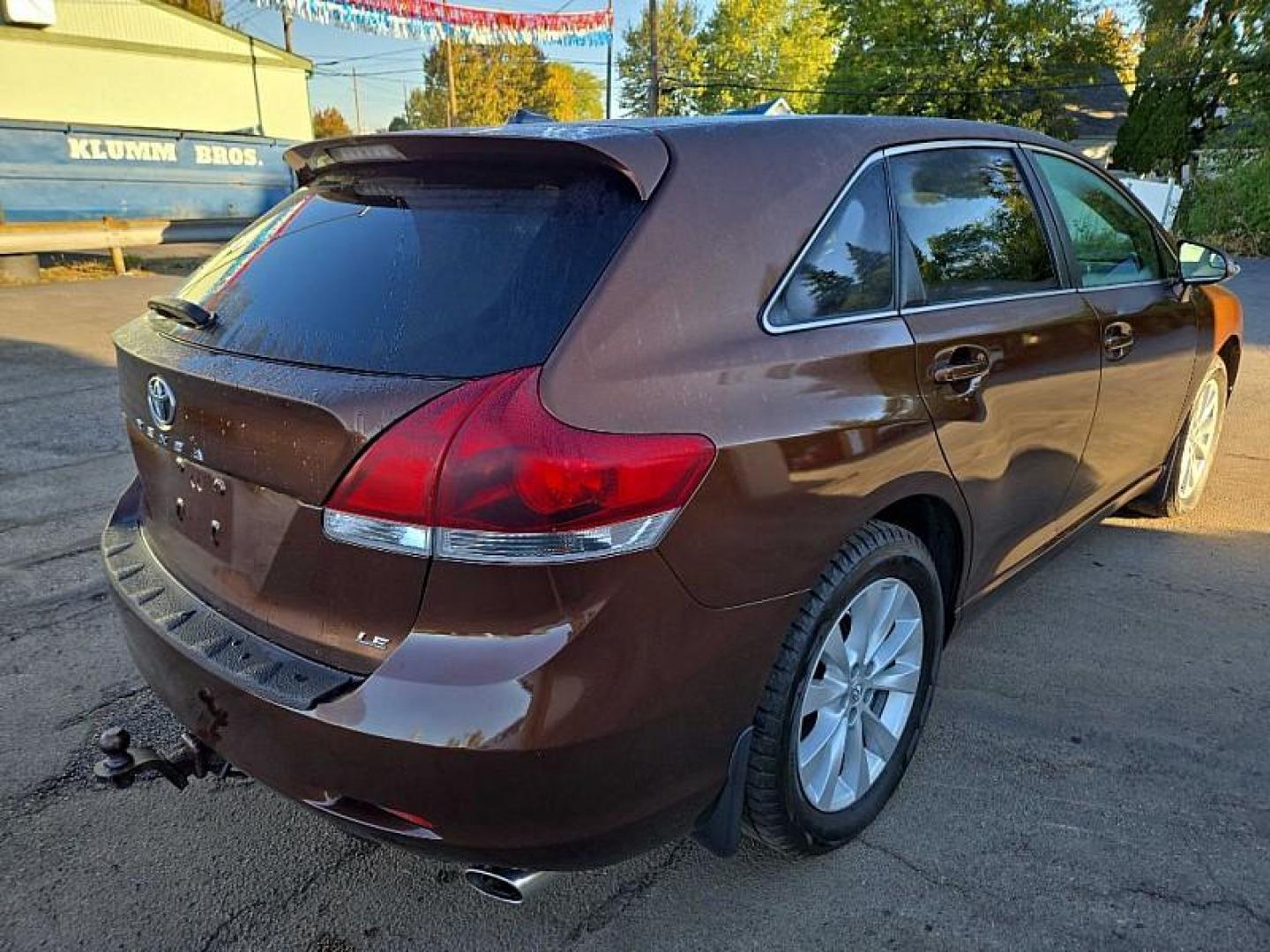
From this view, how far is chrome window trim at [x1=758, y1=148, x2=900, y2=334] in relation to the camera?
1886mm

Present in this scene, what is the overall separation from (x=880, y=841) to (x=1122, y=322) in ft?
6.54

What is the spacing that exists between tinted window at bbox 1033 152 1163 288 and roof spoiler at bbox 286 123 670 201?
1758 millimetres

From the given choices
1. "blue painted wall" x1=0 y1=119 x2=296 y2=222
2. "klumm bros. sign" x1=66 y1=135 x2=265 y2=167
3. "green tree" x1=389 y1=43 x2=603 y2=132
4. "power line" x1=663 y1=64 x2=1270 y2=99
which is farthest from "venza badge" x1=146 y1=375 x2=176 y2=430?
"green tree" x1=389 y1=43 x2=603 y2=132

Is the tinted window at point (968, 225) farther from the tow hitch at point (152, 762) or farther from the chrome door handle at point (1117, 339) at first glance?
the tow hitch at point (152, 762)

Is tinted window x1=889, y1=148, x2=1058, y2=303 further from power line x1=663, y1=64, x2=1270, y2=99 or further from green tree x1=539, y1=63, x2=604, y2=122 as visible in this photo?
green tree x1=539, y1=63, x2=604, y2=122

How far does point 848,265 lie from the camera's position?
2.12m

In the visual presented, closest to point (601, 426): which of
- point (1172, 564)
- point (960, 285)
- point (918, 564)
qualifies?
point (918, 564)

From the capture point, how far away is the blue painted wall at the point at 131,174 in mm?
13422

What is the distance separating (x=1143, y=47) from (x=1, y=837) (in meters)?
33.2

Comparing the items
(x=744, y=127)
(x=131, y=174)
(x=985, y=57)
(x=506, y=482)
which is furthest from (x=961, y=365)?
(x=985, y=57)

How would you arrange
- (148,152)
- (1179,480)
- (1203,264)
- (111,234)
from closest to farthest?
1. (1203,264)
2. (1179,480)
3. (111,234)
4. (148,152)

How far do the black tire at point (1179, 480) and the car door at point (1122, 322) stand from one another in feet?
1.10

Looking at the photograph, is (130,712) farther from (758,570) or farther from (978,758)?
(978,758)

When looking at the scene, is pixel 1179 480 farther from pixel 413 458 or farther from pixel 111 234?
pixel 111 234
